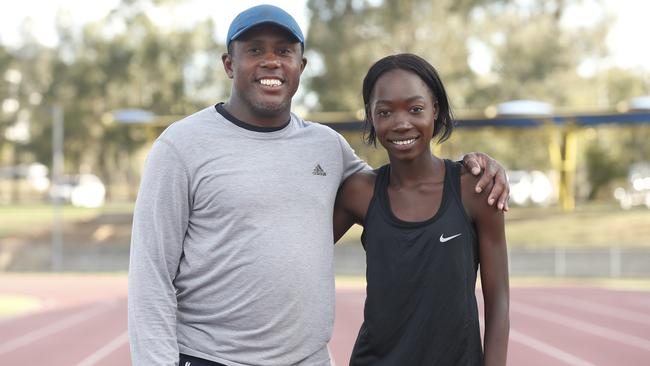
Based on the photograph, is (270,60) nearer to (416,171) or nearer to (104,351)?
(416,171)

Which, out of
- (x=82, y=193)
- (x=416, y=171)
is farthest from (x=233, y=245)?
(x=82, y=193)

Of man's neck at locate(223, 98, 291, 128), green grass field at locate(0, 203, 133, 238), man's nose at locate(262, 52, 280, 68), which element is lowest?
green grass field at locate(0, 203, 133, 238)

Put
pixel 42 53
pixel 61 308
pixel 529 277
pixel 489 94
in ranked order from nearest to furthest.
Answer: pixel 61 308
pixel 529 277
pixel 489 94
pixel 42 53

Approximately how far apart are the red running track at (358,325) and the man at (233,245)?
7.67m

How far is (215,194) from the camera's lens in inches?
97.1

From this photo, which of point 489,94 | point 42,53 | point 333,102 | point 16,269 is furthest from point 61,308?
point 42,53

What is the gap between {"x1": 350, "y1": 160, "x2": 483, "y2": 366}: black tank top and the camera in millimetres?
2477

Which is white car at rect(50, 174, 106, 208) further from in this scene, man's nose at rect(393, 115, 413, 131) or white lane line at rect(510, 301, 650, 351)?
man's nose at rect(393, 115, 413, 131)

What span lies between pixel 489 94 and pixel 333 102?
6.42m

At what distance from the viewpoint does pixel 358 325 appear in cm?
1315

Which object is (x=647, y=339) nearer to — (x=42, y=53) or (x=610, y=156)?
(x=610, y=156)

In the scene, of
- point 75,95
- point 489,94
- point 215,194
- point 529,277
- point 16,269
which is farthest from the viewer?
point 75,95

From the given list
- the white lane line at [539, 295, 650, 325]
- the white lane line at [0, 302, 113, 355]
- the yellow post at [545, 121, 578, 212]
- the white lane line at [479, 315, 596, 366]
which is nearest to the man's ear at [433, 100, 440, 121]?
the white lane line at [479, 315, 596, 366]

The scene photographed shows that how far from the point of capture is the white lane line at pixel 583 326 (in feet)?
39.1
